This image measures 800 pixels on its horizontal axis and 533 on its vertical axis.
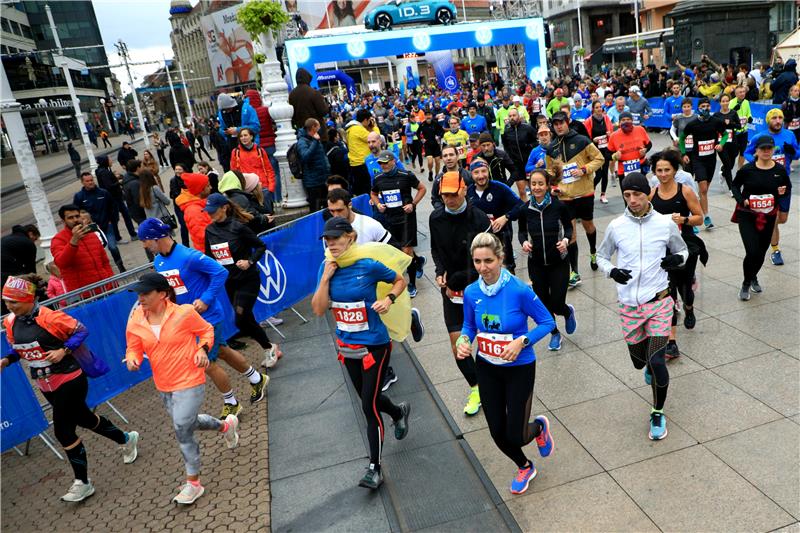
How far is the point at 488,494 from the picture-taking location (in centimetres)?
430

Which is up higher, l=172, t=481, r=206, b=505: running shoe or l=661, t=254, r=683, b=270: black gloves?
l=661, t=254, r=683, b=270: black gloves

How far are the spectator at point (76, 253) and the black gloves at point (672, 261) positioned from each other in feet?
21.7

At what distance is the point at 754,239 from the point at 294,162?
6.75 meters

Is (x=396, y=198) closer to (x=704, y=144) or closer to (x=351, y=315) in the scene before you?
(x=351, y=315)

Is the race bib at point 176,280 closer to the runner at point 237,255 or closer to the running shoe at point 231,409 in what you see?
the runner at point 237,255

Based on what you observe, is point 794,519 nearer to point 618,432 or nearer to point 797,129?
point 618,432

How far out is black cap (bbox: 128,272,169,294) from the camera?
438 cm

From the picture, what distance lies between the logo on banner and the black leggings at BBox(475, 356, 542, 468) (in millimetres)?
4435

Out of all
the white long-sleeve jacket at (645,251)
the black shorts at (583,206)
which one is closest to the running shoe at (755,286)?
the black shorts at (583,206)

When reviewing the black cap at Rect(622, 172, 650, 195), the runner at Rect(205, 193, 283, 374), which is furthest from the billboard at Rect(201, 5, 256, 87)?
the black cap at Rect(622, 172, 650, 195)

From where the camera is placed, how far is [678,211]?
605 centimetres

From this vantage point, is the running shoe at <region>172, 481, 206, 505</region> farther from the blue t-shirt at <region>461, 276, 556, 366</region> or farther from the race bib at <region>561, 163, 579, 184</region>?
the race bib at <region>561, 163, 579, 184</region>

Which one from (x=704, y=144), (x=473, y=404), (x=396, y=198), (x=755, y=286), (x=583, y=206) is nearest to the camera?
(x=473, y=404)

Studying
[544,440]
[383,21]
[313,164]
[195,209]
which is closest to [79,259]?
[195,209]
